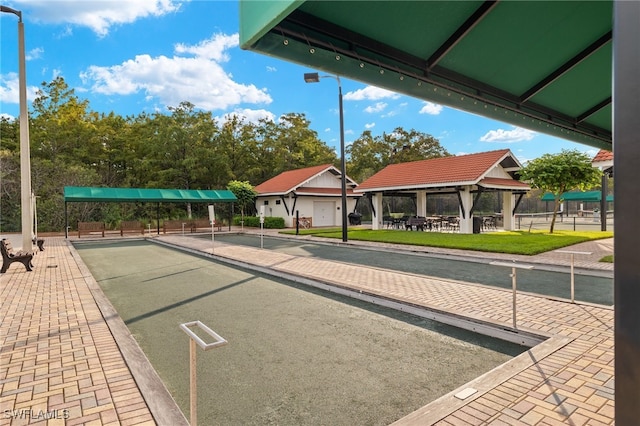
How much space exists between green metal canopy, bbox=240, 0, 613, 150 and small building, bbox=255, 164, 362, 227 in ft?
76.2

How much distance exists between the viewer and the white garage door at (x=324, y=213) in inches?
1158

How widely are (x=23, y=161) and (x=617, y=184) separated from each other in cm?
1372

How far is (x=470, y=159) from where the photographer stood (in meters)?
21.6

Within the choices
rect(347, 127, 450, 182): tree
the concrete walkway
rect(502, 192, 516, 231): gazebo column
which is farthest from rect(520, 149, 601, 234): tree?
rect(347, 127, 450, 182): tree

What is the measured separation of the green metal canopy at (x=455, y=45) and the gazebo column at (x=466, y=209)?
15355mm

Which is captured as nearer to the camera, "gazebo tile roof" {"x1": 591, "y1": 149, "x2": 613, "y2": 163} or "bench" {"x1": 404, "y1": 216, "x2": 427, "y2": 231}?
"gazebo tile roof" {"x1": 591, "y1": 149, "x2": 613, "y2": 163}

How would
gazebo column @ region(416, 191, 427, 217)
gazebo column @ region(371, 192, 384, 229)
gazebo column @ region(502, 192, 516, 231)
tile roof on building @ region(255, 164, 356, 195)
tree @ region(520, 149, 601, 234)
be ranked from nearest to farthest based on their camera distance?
tree @ region(520, 149, 601, 234) < gazebo column @ region(502, 192, 516, 231) < gazebo column @ region(416, 191, 427, 217) < gazebo column @ region(371, 192, 384, 229) < tile roof on building @ region(255, 164, 356, 195)

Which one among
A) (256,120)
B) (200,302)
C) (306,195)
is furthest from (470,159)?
(256,120)

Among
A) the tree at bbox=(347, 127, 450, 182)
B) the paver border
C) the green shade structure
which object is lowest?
the paver border

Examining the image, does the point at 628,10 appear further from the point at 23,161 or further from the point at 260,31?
the point at 23,161

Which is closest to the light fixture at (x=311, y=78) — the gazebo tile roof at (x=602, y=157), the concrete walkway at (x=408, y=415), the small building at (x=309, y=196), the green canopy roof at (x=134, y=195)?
the concrete walkway at (x=408, y=415)

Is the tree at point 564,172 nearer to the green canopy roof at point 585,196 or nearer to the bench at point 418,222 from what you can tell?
the bench at point 418,222

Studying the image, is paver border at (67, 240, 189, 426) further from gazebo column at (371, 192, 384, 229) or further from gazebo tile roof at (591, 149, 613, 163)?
gazebo tile roof at (591, 149, 613, 163)

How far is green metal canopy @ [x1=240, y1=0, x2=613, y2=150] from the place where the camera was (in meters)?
2.46
